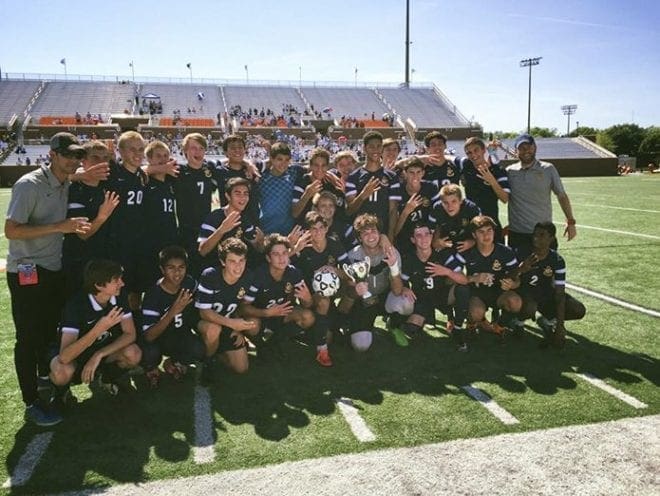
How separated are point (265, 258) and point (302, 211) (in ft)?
2.53

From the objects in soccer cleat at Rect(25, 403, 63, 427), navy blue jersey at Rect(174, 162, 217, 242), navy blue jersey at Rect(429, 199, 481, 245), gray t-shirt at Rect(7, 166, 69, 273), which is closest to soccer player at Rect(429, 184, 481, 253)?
navy blue jersey at Rect(429, 199, 481, 245)

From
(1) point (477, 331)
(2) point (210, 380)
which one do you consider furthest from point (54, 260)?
(1) point (477, 331)

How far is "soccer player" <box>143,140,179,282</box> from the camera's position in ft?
16.3

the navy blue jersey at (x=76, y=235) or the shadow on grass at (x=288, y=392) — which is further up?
the navy blue jersey at (x=76, y=235)

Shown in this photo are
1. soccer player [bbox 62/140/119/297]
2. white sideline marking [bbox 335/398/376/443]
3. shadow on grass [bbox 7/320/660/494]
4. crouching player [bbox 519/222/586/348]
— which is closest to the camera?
shadow on grass [bbox 7/320/660/494]

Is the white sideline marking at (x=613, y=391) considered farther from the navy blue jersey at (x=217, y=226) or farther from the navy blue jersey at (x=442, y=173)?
the navy blue jersey at (x=217, y=226)

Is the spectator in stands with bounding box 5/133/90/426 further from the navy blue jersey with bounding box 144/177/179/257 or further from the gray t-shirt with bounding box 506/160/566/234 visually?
the gray t-shirt with bounding box 506/160/566/234

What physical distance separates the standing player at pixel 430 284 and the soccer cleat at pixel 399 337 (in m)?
0.03

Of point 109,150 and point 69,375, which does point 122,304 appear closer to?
point 69,375

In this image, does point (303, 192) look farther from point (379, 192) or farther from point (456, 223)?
point (456, 223)

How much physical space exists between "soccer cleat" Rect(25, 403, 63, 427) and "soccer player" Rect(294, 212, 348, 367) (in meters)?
2.26

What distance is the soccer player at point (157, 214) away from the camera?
4.95 m

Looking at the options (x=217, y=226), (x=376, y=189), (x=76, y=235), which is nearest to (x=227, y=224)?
(x=217, y=226)

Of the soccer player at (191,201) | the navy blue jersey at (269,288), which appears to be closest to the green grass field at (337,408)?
the navy blue jersey at (269,288)
